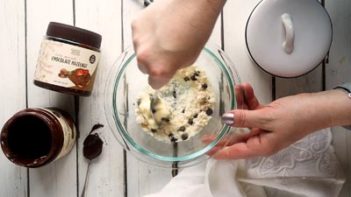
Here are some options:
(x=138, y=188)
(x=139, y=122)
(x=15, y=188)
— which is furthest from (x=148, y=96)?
(x=15, y=188)

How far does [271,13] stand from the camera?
1.96 feet

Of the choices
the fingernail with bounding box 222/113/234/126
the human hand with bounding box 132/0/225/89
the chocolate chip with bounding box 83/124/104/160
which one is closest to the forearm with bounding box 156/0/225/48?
the human hand with bounding box 132/0/225/89

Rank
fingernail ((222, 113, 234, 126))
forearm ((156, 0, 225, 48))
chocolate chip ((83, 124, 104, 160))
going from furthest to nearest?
chocolate chip ((83, 124, 104, 160)) → fingernail ((222, 113, 234, 126)) → forearm ((156, 0, 225, 48))

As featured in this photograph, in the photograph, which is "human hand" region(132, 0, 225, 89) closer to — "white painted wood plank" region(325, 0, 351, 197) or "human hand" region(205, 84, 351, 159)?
"human hand" region(205, 84, 351, 159)

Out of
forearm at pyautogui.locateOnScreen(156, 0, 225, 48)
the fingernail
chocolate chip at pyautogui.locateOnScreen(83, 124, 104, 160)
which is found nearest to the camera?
forearm at pyautogui.locateOnScreen(156, 0, 225, 48)

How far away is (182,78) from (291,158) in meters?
0.19

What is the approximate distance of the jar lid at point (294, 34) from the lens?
0.60 metres

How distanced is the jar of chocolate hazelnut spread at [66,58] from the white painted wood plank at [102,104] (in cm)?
6

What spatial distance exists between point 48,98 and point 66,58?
0.36 ft

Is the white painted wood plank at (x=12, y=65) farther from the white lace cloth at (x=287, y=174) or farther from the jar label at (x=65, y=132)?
the white lace cloth at (x=287, y=174)

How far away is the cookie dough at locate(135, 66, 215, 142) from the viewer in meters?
0.62

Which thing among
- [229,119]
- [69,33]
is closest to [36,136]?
[69,33]

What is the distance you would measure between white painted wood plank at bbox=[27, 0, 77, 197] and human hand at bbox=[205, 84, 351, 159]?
257mm

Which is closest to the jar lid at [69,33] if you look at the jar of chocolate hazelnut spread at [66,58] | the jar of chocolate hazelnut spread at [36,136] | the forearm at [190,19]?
the jar of chocolate hazelnut spread at [66,58]
